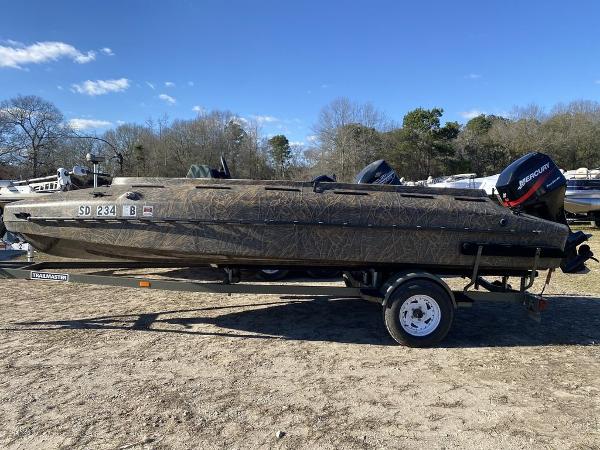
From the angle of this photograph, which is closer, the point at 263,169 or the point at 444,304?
the point at 444,304

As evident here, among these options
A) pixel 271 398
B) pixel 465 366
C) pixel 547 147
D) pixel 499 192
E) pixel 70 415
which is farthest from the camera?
pixel 547 147

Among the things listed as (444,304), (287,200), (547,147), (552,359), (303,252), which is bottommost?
(552,359)

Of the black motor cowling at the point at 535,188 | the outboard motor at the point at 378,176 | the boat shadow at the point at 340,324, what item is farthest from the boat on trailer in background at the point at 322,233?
the outboard motor at the point at 378,176

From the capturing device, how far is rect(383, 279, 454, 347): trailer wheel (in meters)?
4.69

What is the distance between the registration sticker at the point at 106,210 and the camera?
15.2ft

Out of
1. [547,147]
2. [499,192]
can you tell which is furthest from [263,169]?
[499,192]

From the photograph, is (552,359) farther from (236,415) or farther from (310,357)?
(236,415)

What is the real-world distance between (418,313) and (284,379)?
167 centimetres

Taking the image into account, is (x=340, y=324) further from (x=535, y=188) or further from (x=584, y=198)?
(x=584, y=198)

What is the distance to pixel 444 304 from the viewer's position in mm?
4742

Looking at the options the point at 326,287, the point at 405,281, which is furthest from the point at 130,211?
the point at 405,281

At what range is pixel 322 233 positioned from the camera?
4.63 meters

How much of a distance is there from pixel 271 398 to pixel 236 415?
1.18ft

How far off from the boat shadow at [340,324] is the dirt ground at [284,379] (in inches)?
1.0
